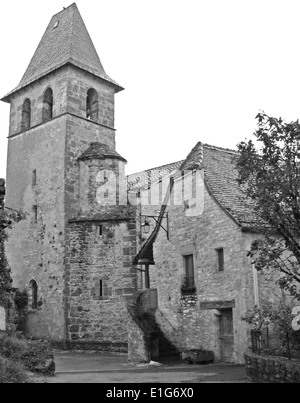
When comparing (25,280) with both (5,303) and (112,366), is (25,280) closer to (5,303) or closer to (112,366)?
(112,366)

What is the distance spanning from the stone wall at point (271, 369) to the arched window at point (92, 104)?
19.9 metres

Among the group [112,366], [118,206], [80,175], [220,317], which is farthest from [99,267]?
[220,317]

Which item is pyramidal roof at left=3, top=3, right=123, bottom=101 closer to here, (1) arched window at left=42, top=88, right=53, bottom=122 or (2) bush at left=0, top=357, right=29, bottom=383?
(1) arched window at left=42, top=88, right=53, bottom=122

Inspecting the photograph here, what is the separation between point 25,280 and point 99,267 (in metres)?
4.75

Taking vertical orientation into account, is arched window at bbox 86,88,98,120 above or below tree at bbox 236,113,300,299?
above

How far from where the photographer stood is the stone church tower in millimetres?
23641

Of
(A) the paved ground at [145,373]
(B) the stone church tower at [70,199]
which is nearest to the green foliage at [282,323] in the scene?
(A) the paved ground at [145,373]

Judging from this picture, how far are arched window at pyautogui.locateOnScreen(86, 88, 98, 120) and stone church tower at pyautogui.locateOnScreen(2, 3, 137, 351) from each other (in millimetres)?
58

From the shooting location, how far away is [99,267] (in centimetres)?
2386

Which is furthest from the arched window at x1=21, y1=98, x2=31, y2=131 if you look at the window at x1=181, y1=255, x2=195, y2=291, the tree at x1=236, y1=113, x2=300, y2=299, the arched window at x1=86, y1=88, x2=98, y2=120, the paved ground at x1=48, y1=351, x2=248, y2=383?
the tree at x1=236, y1=113, x2=300, y2=299

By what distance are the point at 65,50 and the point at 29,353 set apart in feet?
68.3

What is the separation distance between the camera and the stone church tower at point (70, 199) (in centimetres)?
2364

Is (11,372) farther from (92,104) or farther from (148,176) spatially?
(148,176)

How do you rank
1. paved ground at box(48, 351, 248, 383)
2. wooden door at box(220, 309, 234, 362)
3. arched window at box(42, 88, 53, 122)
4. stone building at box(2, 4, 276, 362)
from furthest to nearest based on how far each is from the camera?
arched window at box(42, 88, 53, 122)
stone building at box(2, 4, 276, 362)
wooden door at box(220, 309, 234, 362)
paved ground at box(48, 351, 248, 383)
